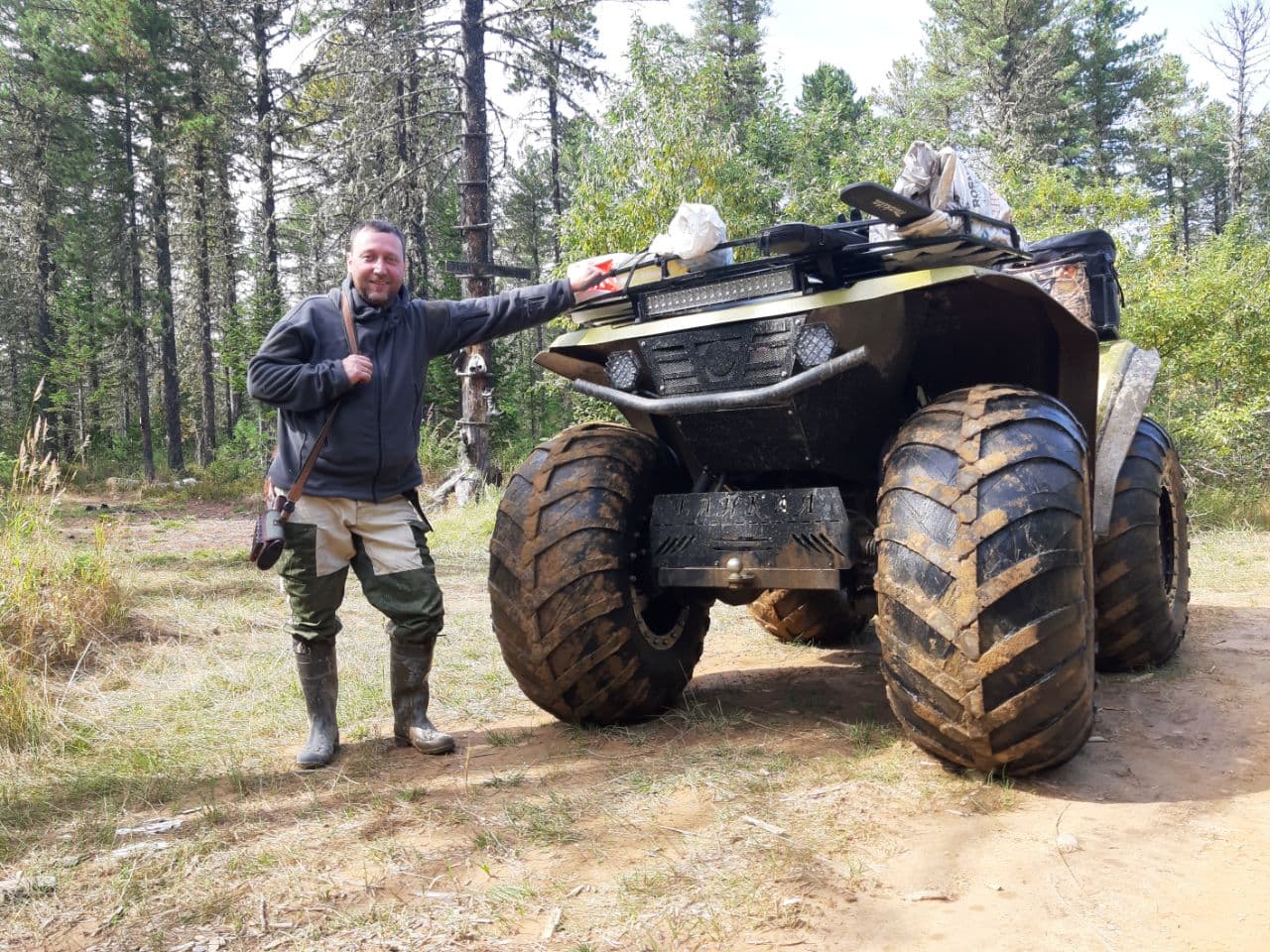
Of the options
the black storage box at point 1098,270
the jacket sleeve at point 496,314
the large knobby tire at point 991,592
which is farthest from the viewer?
the black storage box at point 1098,270

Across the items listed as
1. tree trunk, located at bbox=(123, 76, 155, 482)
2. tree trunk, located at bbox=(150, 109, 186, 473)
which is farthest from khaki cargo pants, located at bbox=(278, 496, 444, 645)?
tree trunk, located at bbox=(150, 109, 186, 473)

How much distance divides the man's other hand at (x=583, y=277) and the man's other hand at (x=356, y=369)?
0.88m

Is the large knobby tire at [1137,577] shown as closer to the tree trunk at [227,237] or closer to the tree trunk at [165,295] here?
the tree trunk at [227,237]

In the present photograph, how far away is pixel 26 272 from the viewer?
28.5 m

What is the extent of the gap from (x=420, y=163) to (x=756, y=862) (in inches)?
463

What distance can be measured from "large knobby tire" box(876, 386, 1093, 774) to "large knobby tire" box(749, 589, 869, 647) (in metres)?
2.17

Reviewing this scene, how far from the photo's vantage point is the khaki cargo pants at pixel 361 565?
11.1ft

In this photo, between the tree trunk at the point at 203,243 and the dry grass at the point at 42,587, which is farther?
the tree trunk at the point at 203,243

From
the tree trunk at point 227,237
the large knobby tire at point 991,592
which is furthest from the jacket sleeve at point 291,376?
the tree trunk at point 227,237

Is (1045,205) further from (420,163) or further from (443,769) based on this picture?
(443,769)

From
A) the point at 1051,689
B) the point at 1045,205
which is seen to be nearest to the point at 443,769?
the point at 1051,689

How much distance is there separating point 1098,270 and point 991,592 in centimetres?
272

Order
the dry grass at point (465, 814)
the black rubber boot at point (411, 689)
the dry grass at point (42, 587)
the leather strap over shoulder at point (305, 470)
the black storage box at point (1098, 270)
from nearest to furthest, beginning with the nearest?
the dry grass at point (465, 814)
the leather strap over shoulder at point (305, 470)
the black rubber boot at point (411, 689)
the dry grass at point (42, 587)
the black storage box at point (1098, 270)

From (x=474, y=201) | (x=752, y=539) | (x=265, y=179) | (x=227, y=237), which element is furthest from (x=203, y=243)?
(x=752, y=539)
